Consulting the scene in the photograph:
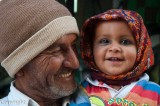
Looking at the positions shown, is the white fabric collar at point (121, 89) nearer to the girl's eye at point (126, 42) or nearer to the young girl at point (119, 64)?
the young girl at point (119, 64)

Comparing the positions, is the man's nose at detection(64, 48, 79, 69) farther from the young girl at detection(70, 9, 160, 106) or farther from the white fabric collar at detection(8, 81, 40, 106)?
the white fabric collar at detection(8, 81, 40, 106)

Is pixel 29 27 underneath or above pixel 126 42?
above

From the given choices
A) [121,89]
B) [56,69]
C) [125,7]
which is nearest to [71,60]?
[56,69]

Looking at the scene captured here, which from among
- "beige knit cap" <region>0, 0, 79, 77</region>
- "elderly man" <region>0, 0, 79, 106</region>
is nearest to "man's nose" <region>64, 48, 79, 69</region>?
"elderly man" <region>0, 0, 79, 106</region>

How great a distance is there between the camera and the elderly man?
2.58 m

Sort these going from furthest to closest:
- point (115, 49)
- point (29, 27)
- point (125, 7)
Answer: point (125, 7)
point (115, 49)
point (29, 27)

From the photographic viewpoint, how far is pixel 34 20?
2578 millimetres

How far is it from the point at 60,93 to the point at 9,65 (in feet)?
1.58

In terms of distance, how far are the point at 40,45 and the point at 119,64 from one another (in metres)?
0.69

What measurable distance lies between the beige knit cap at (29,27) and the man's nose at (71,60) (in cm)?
16

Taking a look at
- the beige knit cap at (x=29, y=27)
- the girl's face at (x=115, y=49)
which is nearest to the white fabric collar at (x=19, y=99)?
the beige knit cap at (x=29, y=27)

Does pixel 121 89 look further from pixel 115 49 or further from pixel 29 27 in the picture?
pixel 29 27

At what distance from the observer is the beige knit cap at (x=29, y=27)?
8.46ft

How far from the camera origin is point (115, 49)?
2.78m
